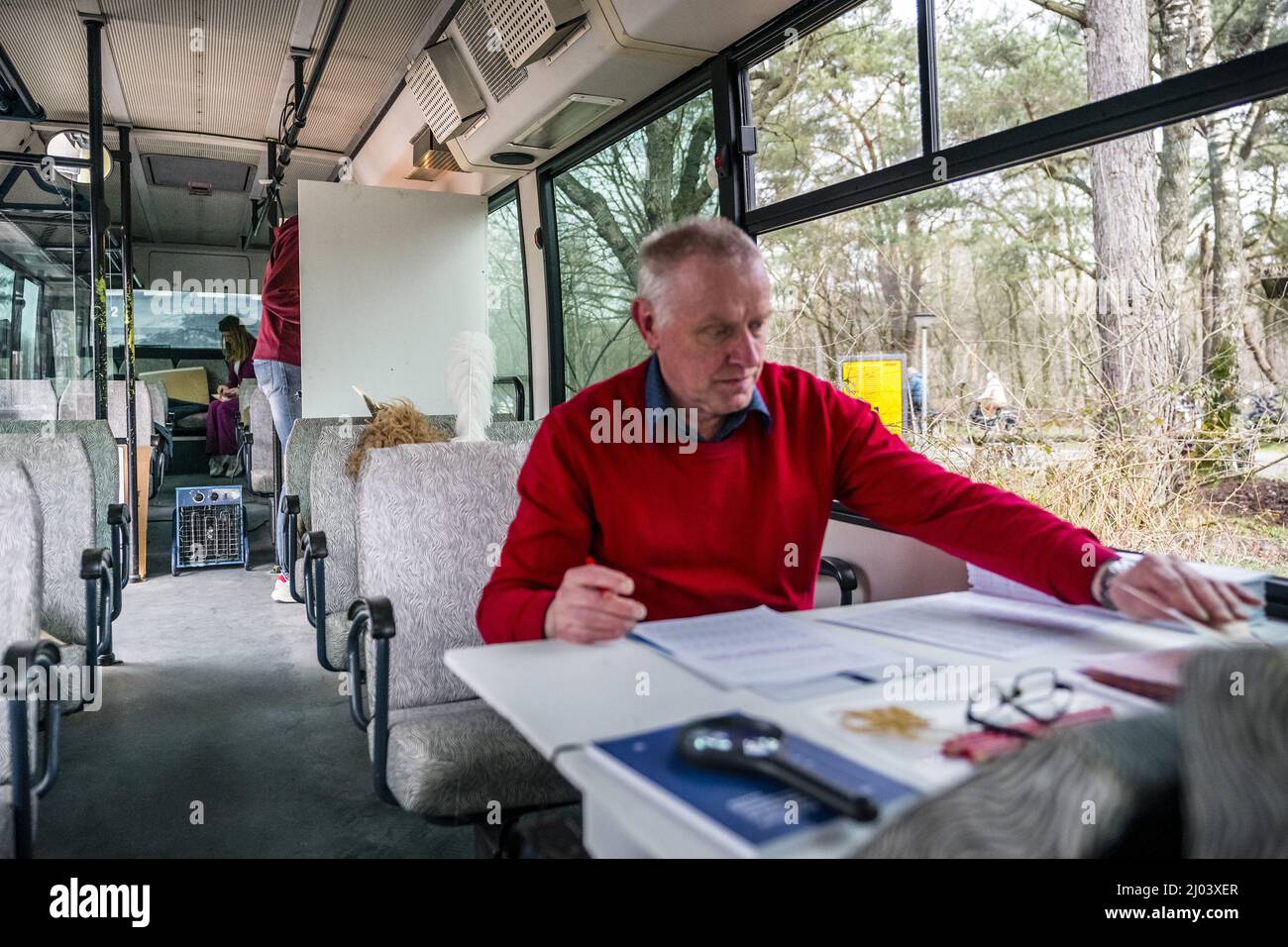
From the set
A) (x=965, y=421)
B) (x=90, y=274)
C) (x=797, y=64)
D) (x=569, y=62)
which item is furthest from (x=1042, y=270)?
(x=90, y=274)

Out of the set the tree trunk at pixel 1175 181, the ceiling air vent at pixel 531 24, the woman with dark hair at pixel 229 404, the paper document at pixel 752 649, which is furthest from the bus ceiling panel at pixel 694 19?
the woman with dark hair at pixel 229 404

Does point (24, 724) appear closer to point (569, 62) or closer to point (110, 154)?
point (569, 62)

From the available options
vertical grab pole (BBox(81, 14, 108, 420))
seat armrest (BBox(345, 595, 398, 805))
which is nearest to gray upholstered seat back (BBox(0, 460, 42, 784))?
seat armrest (BBox(345, 595, 398, 805))

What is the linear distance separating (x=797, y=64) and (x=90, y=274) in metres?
3.66

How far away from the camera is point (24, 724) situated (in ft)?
4.91

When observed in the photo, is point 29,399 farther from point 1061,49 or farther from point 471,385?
point 1061,49

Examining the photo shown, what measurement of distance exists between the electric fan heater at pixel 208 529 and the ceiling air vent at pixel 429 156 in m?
2.41

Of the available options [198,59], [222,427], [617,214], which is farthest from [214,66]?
[222,427]

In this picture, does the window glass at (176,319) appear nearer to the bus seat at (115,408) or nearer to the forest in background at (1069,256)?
the bus seat at (115,408)

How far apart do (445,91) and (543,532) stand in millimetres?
3569

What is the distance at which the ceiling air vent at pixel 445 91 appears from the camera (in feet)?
14.9

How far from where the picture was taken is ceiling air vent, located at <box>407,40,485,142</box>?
453 centimetres

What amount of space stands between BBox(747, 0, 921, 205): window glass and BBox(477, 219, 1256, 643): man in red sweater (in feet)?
3.48

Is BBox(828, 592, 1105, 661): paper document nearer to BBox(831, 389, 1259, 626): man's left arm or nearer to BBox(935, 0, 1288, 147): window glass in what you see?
BBox(831, 389, 1259, 626): man's left arm
